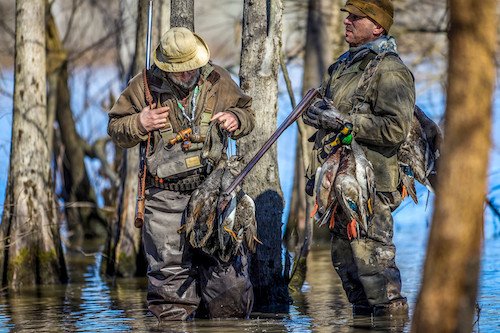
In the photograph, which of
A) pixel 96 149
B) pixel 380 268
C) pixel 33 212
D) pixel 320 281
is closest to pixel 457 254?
pixel 380 268

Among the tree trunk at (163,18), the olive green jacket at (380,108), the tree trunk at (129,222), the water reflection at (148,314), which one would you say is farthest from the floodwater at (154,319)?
the tree trunk at (163,18)

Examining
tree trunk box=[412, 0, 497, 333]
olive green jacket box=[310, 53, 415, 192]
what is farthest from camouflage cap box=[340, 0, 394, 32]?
tree trunk box=[412, 0, 497, 333]

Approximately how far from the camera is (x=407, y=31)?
17.9 meters

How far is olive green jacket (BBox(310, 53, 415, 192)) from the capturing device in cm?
822

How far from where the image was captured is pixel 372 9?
8.52 meters

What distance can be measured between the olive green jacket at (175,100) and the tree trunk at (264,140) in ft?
2.94

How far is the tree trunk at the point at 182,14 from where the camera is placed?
9.66 meters

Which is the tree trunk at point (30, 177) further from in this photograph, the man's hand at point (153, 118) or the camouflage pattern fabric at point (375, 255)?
the camouflage pattern fabric at point (375, 255)

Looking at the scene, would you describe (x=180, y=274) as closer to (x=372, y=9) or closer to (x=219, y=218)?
(x=219, y=218)

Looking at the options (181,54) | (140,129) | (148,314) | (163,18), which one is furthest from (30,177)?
(181,54)

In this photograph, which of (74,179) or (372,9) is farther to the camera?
(74,179)

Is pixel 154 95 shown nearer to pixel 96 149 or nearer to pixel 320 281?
pixel 320 281

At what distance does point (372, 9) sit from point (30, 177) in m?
5.28

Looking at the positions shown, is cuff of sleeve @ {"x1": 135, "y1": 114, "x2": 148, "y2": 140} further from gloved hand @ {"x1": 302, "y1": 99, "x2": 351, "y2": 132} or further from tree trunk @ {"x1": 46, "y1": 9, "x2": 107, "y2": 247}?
tree trunk @ {"x1": 46, "y1": 9, "x2": 107, "y2": 247}
